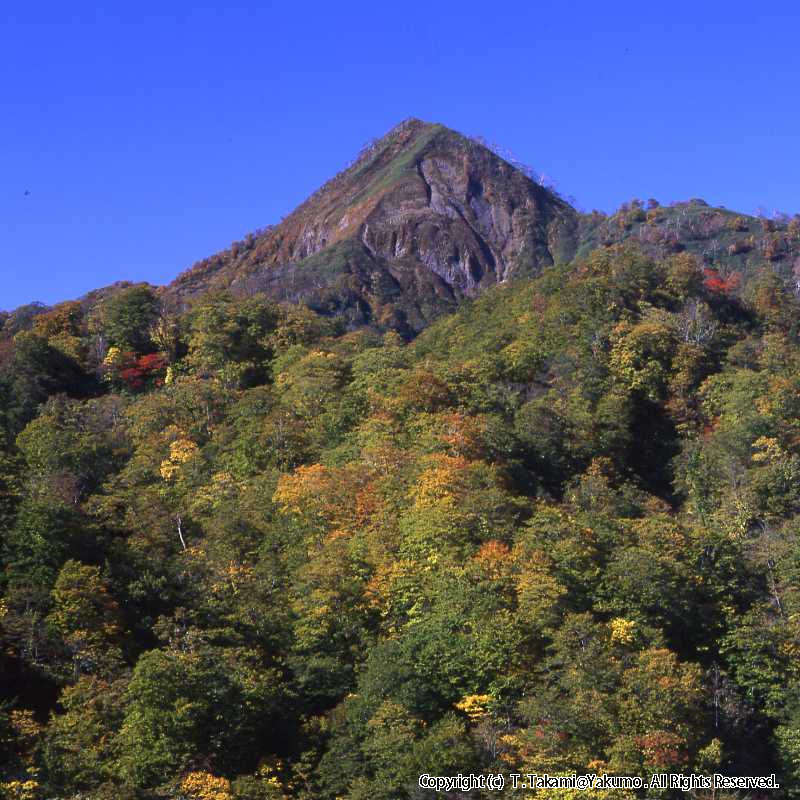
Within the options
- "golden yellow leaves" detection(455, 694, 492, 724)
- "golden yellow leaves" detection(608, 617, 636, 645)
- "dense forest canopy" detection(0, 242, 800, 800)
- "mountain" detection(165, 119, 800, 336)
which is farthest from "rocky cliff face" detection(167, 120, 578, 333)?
"golden yellow leaves" detection(455, 694, 492, 724)

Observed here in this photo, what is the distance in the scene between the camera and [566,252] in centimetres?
14162

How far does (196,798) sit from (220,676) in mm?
4443

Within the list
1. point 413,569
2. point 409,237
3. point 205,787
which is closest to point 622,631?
point 413,569

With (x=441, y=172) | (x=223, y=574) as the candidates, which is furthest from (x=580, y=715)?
(x=441, y=172)

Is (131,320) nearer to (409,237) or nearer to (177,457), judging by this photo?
(177,457)

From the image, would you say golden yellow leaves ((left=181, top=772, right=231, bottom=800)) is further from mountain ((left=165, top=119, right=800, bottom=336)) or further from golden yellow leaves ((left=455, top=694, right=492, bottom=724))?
mountain ((left=165, top=119, right=800, bottom=336))

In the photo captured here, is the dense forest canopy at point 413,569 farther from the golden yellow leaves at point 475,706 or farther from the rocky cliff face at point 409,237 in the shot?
the rocky cliff face at point 409,237

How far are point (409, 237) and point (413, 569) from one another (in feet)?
346

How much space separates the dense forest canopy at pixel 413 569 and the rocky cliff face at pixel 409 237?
200 ft

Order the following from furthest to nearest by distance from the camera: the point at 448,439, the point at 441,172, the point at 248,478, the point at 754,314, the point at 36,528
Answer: the point at 441,172
the point at 754,314
the point at 248,478
the point at 448,439
the point at 36,528

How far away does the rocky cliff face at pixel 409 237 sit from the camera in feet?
414

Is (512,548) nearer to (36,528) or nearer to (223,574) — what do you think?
(223,574)

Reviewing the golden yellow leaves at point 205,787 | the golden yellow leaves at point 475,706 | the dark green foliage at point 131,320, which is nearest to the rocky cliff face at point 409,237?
the dark green foliage at point 131,320

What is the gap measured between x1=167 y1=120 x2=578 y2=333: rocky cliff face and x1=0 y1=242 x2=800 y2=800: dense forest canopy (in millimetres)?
60831
